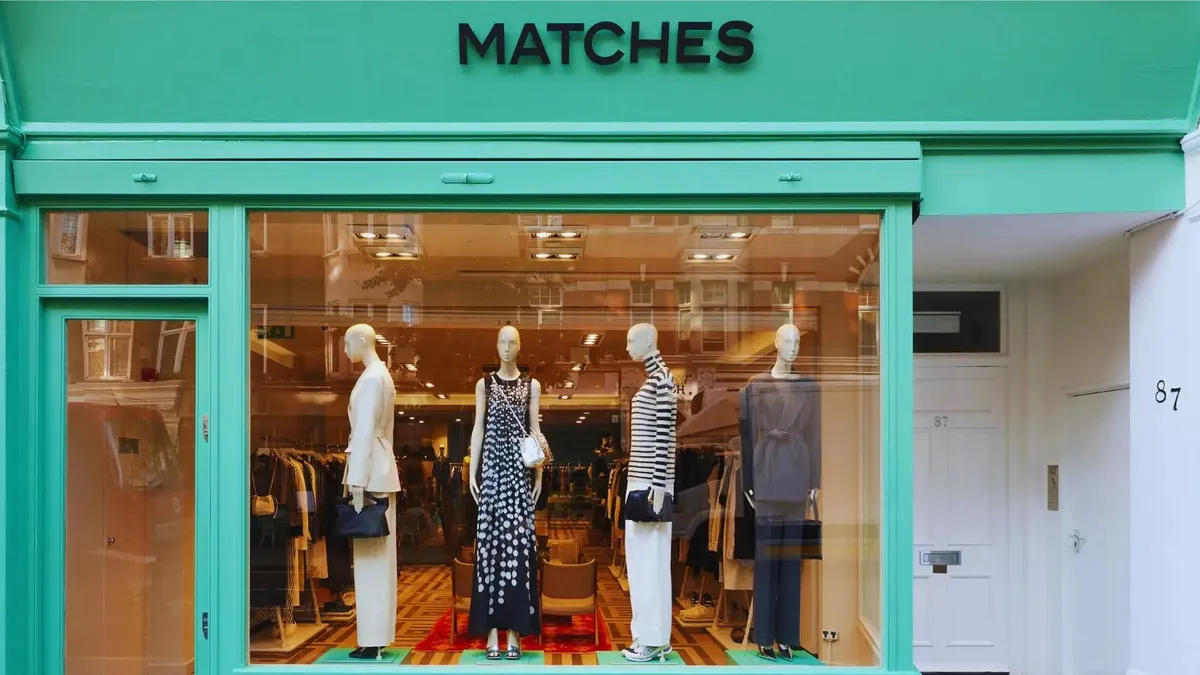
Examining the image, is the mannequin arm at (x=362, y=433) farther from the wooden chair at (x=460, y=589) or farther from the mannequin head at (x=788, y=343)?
the mannequin head at (x=788, y=343)

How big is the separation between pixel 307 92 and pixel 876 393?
2.94 metres

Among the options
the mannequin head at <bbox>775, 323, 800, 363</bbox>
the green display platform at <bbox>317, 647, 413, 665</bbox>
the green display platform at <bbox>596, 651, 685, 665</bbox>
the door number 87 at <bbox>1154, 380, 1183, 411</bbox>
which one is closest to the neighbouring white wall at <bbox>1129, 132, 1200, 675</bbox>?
the door number 87 at <bbox>1154, 380, 1183, 411</bbox>

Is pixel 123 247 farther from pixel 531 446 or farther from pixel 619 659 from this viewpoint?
pixel 619 659

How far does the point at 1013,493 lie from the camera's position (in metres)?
5.50

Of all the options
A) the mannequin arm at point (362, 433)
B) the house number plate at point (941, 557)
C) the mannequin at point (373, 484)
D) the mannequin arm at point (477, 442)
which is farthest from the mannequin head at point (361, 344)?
the house number plate at point (941, 557)

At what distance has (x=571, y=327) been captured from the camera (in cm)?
515

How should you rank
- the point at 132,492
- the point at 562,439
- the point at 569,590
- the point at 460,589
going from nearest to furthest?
the point at 132,492
the point at 460,589
the point at 569,590
the point at 562,439

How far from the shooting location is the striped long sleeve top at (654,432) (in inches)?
179

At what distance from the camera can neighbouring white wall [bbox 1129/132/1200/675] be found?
3922 mm

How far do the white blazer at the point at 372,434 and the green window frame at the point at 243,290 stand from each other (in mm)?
605

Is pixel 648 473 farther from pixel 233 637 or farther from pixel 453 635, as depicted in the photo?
pixel 233 637

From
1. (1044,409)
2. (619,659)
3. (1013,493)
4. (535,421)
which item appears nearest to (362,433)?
(535,421)

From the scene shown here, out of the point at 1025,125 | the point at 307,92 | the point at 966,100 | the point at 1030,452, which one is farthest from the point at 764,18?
the point at 1030,452

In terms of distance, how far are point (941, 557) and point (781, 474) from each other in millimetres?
1527
